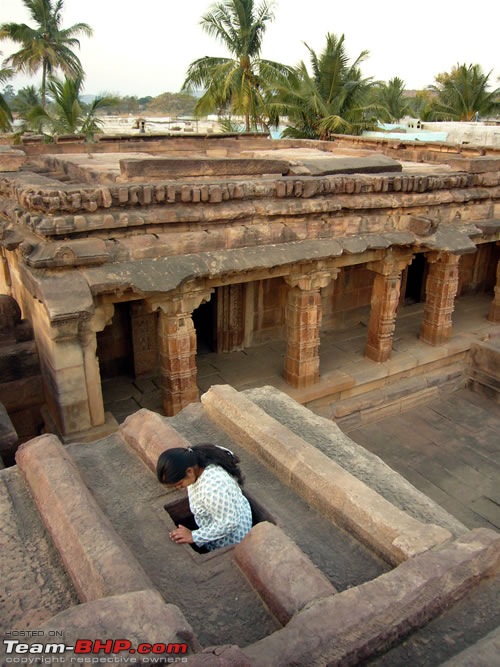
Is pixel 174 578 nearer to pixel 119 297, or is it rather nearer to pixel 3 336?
pixel 119 297

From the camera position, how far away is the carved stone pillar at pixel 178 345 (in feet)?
23.5

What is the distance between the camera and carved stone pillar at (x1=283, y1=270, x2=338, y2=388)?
27.5ft

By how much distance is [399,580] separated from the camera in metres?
2.50

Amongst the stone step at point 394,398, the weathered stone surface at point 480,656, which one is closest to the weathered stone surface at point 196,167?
the stone step at point 394,398

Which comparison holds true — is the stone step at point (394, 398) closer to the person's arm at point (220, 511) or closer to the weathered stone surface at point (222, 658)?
the person's arm at point (220, 511)

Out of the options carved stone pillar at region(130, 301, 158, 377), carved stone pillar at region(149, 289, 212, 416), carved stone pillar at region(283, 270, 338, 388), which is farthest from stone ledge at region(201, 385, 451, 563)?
carved stone pillar at region(130, 301, 158, 377)

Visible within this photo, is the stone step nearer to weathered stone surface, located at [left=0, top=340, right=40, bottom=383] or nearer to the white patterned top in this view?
weathered stone surface, located at [left=0, top=340, right=40, bottom=383]

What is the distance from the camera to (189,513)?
355cm

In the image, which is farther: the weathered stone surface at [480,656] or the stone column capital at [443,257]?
the stone column capital at [443,257]

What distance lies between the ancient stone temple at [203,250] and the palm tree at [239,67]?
33.5 feet

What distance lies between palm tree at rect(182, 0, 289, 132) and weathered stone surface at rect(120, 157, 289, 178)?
13.0m

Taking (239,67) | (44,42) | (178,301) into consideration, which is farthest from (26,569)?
(44,42)

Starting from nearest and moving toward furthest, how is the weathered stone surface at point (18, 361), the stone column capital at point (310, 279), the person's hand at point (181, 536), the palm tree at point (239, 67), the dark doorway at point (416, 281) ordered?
1. the person's hand at point (181, 536)
2. the weathered stone surface at point (18, 361)
3. the stone column capital at point (310, 279)
4. the dark doorway at point (416, 281)
5. the palm tree at point (239, 67)

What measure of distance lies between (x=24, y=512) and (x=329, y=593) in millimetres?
1837
